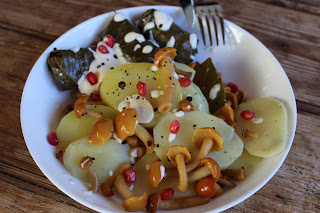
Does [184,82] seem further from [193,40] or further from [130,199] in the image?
[130,199]

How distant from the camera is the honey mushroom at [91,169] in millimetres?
2113

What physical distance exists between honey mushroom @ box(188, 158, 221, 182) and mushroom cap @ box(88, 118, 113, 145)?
0.59 metres

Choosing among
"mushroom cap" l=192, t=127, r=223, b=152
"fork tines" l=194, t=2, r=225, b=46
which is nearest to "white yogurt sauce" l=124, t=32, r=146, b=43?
"fork tines" l=194, t=2, r=225, b=46

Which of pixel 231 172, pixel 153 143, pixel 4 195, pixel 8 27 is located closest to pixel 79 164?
pixel 153 143

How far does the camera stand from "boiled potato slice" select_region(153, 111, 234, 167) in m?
2.18

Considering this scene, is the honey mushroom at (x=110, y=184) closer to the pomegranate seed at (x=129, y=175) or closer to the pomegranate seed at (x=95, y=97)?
the pomegranate seed at (x=129, y=175)

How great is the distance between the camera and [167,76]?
91.7 inches

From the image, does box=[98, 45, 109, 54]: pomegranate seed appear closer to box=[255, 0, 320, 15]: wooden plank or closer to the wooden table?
the wooden table

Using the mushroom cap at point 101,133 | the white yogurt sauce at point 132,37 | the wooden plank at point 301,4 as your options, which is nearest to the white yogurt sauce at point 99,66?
the white yogurt sauce at point 132,37

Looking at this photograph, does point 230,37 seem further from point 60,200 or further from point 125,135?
point 60,200

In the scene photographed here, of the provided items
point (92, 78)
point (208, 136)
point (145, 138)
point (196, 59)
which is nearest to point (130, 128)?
point (145, 138)

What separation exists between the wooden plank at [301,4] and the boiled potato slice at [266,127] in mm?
1796

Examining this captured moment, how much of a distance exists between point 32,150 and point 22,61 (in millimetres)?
1407

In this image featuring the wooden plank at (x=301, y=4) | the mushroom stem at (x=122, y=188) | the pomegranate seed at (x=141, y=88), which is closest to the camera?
the mushroom stem at (x=122, y=188)
